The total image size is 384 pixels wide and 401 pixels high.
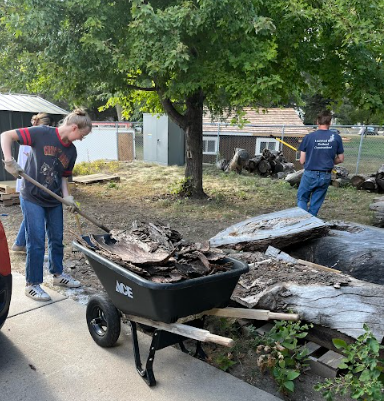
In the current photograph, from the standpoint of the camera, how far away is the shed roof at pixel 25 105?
8414 millimetres

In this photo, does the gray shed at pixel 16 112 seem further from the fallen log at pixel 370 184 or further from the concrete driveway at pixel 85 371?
the fallen log at pixel 370 184

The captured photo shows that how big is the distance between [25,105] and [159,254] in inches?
306

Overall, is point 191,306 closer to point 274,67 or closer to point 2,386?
point 2,386

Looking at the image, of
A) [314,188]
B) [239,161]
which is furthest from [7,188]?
[239,161]

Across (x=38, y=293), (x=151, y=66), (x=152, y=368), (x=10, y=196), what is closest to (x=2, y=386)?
(x=152, y=368)

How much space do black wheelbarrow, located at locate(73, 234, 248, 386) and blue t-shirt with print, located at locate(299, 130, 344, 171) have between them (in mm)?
3296

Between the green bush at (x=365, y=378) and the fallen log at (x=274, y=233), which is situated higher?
the fallen log at (x=274, y=233)

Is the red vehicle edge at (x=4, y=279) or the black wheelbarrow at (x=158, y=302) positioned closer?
the black wheelbarrow at (x=158, y=302)

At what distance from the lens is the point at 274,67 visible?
6578 millimetres

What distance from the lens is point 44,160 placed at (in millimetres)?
3410

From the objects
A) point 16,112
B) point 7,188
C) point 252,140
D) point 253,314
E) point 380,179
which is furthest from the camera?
point 252,140

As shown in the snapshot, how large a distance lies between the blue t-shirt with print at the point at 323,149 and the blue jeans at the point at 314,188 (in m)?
0.10

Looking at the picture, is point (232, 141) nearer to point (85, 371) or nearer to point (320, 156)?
point (320, 156)

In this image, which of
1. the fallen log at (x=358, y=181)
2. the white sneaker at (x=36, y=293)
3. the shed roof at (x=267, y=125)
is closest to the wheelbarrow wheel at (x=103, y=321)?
the white sneaker at (x=36, y=293)
